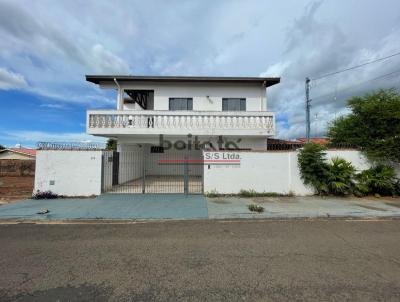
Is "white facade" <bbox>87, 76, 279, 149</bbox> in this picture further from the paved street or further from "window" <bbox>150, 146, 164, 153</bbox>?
the paved street

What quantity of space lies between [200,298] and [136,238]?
2558mm

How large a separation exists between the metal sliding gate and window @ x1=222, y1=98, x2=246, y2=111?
363 cm

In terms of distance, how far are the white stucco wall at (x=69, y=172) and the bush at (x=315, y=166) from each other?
357 inches

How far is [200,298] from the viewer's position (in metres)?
2.58

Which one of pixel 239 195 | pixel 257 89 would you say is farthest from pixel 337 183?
pixel 257 89

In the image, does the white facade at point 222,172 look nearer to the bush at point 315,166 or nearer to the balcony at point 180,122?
the bush at point 315,166

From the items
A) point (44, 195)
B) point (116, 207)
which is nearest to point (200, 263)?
point (116, 207)

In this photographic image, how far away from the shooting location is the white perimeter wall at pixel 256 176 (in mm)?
9312

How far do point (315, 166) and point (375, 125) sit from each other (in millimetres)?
3332

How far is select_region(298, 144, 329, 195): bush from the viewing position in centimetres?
894

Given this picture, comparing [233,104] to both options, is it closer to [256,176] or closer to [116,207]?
[256,176]

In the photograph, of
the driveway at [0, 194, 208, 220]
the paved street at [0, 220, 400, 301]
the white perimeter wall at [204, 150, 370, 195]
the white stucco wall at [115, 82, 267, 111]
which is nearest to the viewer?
the paved street at [0, 220, 400, 301]

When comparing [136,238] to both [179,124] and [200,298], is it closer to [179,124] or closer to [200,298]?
[200,298]

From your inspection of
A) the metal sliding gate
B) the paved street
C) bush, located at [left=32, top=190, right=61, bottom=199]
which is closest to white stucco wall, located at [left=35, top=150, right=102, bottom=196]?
bush, located at [left=32, top=190, right=61, bottom=199]
